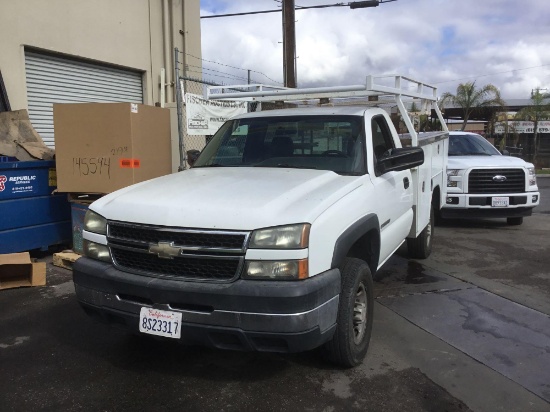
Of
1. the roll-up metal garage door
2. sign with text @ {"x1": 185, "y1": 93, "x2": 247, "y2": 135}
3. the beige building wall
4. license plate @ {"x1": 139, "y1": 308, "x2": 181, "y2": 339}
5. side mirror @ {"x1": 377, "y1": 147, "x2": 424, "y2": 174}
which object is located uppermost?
the beige building wall

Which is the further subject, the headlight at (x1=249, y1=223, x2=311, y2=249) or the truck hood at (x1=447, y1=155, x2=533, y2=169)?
the truck hood at (x1=447, y1=155, x2=533, y2=169)

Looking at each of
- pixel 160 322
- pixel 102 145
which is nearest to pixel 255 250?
pixel 160 322

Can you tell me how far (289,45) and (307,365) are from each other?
433 inches

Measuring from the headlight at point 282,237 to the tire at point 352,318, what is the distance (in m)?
0.63

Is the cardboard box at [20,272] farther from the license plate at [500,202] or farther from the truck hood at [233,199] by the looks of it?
the license plate at [500,202]

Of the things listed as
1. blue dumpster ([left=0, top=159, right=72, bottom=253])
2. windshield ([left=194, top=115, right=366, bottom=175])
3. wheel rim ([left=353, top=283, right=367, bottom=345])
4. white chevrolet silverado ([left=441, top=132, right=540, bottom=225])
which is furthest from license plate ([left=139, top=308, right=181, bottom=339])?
white chevrolet silverado ([left=441, top=132, right=540, bottom=225])

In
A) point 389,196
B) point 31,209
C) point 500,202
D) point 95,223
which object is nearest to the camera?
point 95,223

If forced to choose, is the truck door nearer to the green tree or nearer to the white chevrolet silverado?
the white chevrolet silverado

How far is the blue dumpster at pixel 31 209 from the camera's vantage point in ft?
20.0

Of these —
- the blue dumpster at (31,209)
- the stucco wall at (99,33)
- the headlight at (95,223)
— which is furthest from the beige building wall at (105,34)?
the headlight at (95,223)

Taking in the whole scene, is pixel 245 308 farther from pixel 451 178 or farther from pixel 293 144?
pixel 451 178

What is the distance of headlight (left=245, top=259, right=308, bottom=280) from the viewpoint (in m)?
2.82

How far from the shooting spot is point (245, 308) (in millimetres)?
2803

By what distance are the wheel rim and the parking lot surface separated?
23 centimetres
